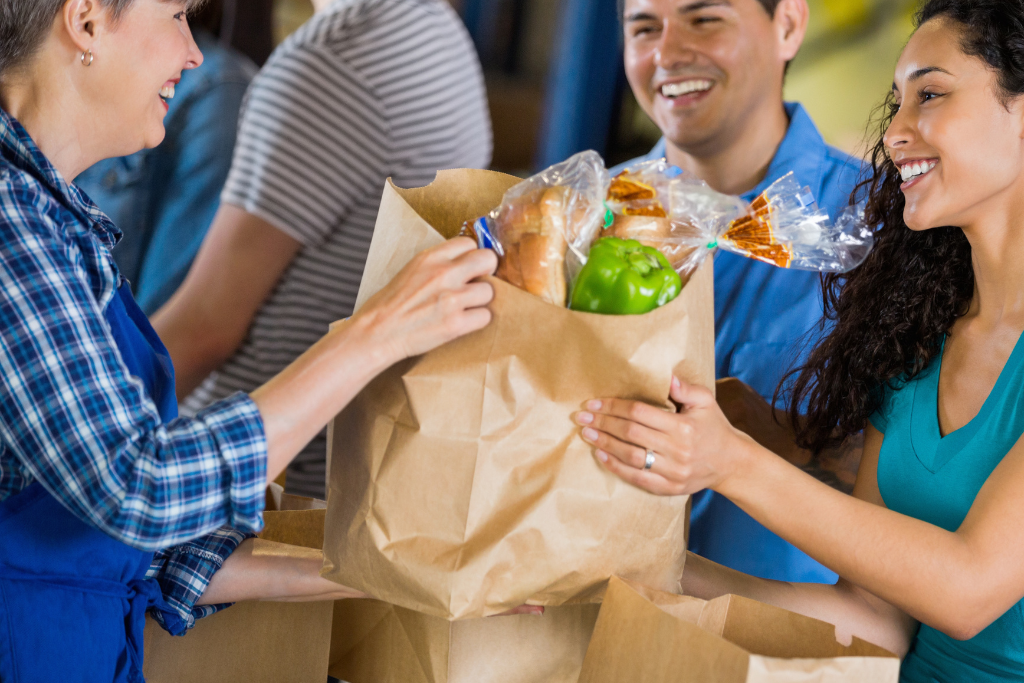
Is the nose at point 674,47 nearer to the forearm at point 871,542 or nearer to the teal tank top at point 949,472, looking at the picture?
the teal tank top at point 949,472

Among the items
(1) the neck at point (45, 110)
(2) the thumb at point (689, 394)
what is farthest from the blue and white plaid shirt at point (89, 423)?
(2) the thumb at point (689, 394)

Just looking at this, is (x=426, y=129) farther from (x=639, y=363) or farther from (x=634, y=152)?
(x=634, y=152)

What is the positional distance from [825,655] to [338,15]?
1412 millimetres

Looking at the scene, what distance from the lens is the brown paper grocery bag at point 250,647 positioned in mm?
1191

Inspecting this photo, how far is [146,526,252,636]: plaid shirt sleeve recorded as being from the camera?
1.16 meters

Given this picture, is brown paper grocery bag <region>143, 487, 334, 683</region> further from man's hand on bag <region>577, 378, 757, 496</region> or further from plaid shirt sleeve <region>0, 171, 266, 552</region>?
man's hand on bag <region>577, 378, 757, 496</region>

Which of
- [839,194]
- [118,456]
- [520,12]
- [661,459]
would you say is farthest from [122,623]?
[520,12]

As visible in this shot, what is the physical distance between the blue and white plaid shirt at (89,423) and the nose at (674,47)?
4.18 feet

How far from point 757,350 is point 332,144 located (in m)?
0.90

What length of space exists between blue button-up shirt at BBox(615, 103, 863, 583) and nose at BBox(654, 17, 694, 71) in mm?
304

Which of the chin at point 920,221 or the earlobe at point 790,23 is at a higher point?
the earlobe at point 790,23

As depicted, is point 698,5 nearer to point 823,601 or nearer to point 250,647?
point 823,601

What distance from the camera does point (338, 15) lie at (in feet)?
5.62

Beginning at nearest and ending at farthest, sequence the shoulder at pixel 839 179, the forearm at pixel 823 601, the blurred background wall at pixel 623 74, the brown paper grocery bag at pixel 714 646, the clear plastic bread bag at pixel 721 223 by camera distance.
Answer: the brown paper grocery bag at pixel 714 646
the clear plastic bread bag at pixel 721 223
the forearm at pixel 823 601
the shoulder at pixel 839 179
the blurred background wall at pixel 623 74
